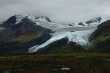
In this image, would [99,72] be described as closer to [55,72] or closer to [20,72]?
[55,72]

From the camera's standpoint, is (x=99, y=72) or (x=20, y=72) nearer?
(x=99, y=72)

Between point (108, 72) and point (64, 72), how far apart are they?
8.96 meters

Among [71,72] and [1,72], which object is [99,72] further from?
[1,72]

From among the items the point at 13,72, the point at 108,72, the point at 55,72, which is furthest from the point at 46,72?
the point at 108,72

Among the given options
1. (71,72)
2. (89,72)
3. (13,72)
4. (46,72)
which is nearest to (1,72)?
(13,72)

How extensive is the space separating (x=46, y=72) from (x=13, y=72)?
22.8 ft

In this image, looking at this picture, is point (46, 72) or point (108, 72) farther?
point (46, 72)

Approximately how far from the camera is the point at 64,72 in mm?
67562

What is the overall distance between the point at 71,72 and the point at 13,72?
39.2 feet

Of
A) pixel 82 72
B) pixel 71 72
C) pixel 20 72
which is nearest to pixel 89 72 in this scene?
pixel 82 72

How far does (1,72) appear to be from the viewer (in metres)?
70.4

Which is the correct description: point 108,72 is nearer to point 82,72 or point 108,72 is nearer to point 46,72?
point 82,72

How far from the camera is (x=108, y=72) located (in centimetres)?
6356

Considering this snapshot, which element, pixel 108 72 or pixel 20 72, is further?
pixel 20 72
